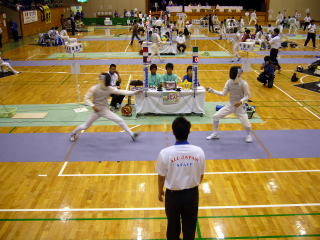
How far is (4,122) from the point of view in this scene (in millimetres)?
9562

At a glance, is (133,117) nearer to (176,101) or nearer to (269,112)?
(176,101)

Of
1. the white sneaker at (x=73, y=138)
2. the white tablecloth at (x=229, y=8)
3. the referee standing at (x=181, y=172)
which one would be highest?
the white tablecloth at (x=229, y=8)

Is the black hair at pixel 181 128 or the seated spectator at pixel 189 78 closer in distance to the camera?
the black hair at pixel 181 128

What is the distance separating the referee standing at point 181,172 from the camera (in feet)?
12.1

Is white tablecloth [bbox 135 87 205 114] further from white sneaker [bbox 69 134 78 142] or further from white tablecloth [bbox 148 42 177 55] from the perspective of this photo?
white tablecloth [bbox 148 42 177 55]

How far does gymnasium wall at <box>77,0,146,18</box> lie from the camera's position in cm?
3981

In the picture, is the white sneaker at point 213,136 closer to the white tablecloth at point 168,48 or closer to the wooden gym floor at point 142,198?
the wooden gym floor at point 142,198

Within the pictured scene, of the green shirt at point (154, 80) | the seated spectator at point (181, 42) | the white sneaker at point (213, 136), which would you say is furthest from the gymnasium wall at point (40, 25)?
the white sneaker at point (213, 136)

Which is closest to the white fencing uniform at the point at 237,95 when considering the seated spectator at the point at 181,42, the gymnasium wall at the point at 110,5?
the seated spectator at the point at 181,42

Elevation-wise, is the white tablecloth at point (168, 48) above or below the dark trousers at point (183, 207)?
above

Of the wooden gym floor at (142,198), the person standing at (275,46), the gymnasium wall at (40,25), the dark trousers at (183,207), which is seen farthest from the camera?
the gymnasium wall at (40,25)

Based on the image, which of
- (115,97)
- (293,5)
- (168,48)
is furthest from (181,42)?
(293,5)

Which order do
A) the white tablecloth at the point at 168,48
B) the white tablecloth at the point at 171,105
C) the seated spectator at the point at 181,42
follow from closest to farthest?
the white tablecloth at the point at 171,105, the white tablecloth at the point at 168,48, the seated spectator at the point at 181,42

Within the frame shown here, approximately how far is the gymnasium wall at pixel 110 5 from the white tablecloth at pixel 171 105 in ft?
108
